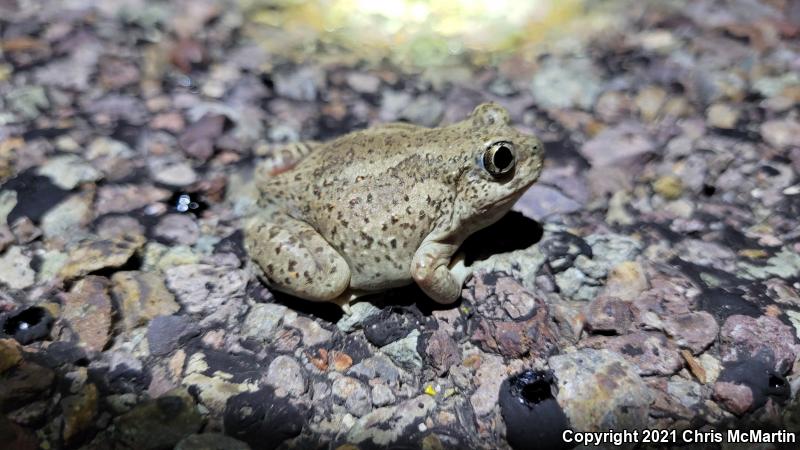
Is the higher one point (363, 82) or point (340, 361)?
point (363, 82)

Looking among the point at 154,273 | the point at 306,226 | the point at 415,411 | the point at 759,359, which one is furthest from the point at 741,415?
the point at 154,273

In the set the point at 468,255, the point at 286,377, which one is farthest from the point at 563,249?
the point at 286,377

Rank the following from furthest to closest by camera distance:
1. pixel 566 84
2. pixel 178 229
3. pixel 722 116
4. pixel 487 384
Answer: pixel 566 84 < pixel 722 116 < pixel 178 229 < pixel 487 384

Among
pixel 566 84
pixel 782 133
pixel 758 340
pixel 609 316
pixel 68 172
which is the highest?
pixel 782 133

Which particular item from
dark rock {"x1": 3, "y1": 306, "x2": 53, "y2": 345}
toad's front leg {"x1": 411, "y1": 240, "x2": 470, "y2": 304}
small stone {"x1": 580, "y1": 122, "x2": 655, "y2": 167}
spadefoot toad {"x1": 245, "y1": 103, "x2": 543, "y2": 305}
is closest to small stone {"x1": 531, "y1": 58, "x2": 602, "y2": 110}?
small stone {"x1": 580, "y1": 122, "x2": 655, "y2": 167}

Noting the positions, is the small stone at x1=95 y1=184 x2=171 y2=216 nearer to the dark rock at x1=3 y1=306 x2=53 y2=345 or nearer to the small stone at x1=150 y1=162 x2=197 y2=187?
the small stone at x1=150 y1=162 x2=197 y2=187

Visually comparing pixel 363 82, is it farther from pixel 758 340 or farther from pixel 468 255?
pixel 758 340
